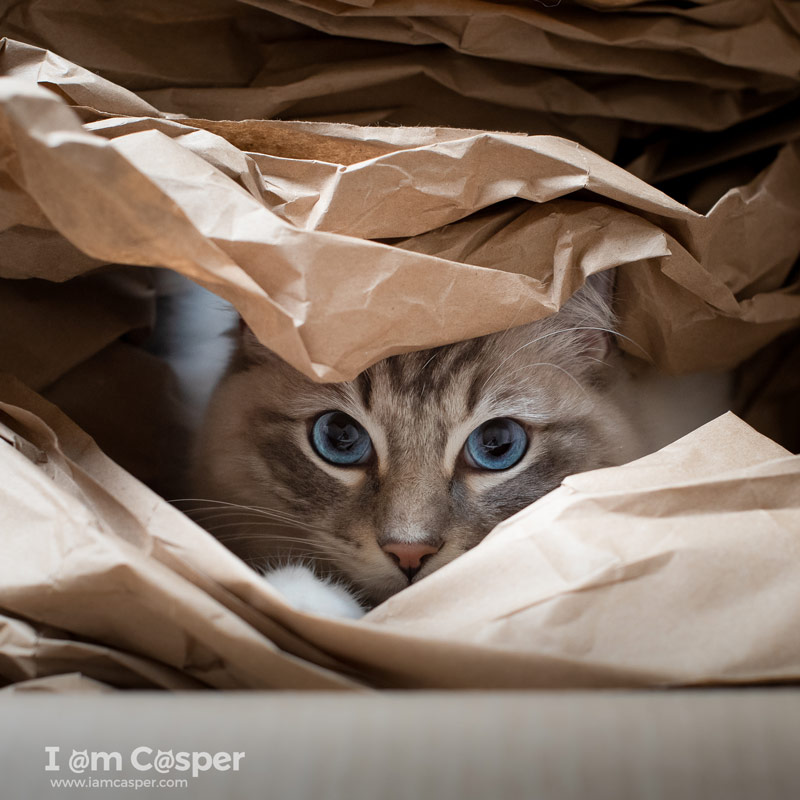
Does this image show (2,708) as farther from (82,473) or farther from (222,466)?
(222,466)

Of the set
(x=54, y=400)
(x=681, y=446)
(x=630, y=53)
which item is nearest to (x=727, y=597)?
(x=681, y=446)

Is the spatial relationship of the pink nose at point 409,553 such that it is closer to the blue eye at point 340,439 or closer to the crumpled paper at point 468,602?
the blue eye at point 340,439

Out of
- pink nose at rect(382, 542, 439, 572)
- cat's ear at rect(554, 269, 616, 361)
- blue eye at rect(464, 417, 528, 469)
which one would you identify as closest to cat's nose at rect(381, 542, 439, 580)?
pink nose at rect(382, 542, 439, 572)

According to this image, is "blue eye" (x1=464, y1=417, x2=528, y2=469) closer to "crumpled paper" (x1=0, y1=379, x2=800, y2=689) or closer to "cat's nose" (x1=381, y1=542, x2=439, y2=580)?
"cat's nose" (x1=381, y1=542, x2=439, y2=580)

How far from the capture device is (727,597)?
777 mm

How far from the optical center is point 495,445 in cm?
136

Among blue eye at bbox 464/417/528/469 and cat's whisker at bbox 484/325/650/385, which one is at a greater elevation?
cat's whisker at bbox 484/325/650/385

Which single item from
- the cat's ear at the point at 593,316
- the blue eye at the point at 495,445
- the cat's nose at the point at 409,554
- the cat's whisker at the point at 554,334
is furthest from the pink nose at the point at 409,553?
the cat's ear at the point at 593,316

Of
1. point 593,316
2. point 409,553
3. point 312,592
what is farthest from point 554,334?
point 312,592

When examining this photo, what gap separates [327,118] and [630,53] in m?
0.53

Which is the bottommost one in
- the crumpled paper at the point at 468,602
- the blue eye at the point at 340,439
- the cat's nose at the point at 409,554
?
the crumpled paper at the point at 468,602

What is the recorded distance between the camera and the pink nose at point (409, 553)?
4.01 feet

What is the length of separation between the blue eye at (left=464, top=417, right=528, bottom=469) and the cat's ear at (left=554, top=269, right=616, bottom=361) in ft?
0.75

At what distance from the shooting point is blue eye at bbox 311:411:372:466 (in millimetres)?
1388
